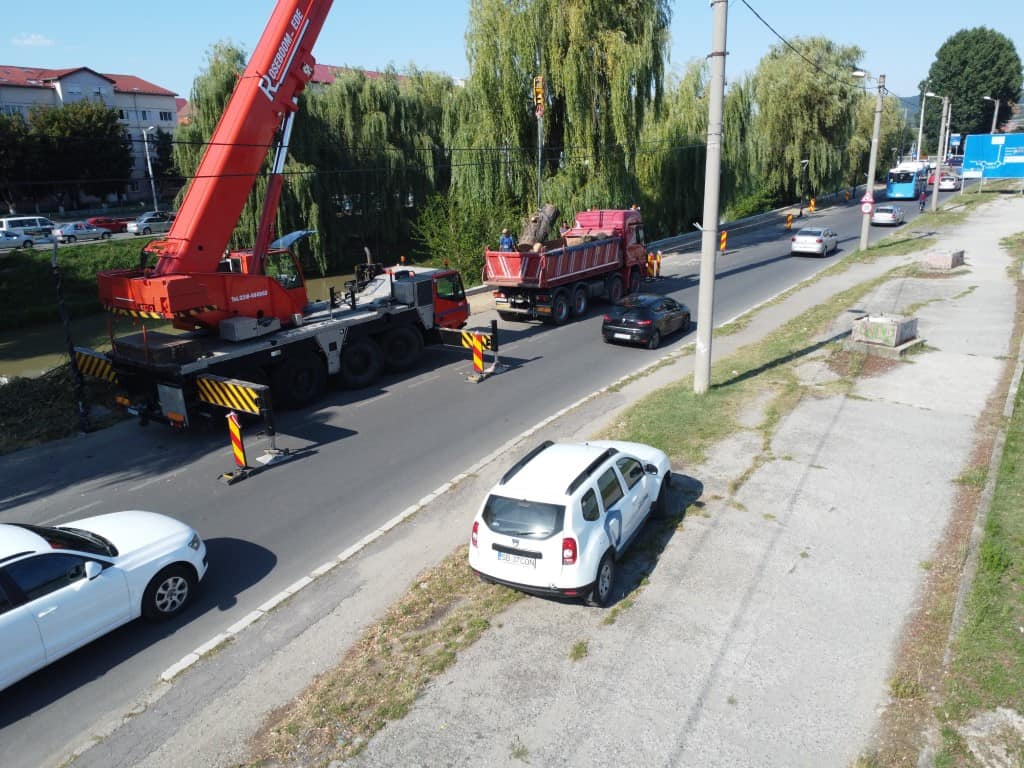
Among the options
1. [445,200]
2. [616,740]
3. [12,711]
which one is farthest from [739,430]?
[445,200]

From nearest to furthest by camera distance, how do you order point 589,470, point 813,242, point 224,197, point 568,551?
point 568,551 < point 589,470 < point 224,197 < point 813,242

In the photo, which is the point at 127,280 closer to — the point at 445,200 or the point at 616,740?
the point at 616,740

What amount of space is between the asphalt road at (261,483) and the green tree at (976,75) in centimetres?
10321

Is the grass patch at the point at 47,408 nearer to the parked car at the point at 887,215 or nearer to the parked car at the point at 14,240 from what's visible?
the parked car at the point at 14,240

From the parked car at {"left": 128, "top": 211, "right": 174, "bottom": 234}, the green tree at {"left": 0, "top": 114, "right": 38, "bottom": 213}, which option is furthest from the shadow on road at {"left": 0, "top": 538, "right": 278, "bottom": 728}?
the green tree at {"left": 0, "top": 114, "right": 38, "bottom": 213}

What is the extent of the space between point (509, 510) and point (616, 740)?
2.66 m

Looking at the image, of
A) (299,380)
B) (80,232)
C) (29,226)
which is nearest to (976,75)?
(80,232)

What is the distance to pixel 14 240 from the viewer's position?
4225cm

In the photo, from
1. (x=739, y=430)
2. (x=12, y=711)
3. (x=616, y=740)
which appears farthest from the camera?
(x=739, y=430)

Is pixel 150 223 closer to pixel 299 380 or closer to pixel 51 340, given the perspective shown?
pixel 51 340

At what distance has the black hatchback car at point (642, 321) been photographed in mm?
19656

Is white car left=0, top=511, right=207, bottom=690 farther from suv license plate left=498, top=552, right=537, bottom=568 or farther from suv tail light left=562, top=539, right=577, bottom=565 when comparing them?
suv tail light left=562, top=539, right=577, bottom=565

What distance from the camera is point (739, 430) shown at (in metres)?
12.8

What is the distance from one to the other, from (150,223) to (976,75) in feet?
336
